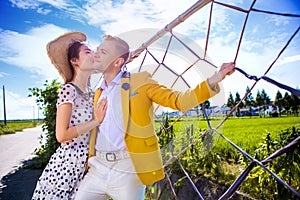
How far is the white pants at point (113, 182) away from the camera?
52.1 inches

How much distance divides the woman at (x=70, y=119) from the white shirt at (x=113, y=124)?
4cm

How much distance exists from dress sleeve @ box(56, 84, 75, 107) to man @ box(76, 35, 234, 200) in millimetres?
158

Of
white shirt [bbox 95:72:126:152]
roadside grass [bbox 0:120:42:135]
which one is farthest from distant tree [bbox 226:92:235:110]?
roadside grass [bbox 0:120:42:135]

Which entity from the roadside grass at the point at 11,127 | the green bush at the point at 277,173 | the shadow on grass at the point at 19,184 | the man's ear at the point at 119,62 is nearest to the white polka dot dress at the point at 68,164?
the man's ear at the point at 119,62

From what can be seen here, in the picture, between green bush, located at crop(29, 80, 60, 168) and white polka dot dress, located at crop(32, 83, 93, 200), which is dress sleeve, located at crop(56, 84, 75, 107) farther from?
green bush, located at crop(29, 80, 60, 168)

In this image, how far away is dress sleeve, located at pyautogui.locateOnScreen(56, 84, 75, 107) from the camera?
1449 millimetres

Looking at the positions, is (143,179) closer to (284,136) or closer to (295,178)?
(295,178)

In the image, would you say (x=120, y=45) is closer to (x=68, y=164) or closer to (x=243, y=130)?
(x=68, y=164)

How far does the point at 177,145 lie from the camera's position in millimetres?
2762

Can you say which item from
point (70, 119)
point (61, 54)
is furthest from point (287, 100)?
point (61, 54)

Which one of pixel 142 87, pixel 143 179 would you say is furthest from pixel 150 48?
pixel 143 179

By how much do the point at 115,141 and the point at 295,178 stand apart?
2.98 feet

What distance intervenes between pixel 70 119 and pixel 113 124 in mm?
246

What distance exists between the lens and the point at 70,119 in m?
1.46
